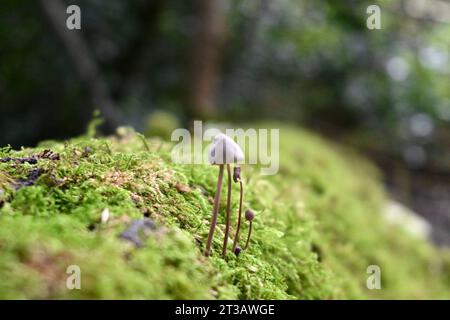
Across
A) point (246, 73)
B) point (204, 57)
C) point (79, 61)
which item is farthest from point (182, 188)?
point (246, 73)

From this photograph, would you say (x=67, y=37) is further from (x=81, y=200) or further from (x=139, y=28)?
(x=81, y=200)

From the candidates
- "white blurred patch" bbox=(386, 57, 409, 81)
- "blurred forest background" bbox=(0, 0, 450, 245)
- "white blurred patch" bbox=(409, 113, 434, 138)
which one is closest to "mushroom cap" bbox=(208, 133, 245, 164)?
"blurred forest background" bbox=(0, 0, 450, 245)

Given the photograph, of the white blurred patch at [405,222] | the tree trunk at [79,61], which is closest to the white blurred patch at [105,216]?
the white blurred patch at [405,222]

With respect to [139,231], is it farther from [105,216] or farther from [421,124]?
[421,124]

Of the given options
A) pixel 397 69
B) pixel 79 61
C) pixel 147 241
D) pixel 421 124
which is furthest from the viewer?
pixel 397 69

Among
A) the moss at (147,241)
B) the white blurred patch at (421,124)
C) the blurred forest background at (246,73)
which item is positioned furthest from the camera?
the white blurred patch at (421,124)

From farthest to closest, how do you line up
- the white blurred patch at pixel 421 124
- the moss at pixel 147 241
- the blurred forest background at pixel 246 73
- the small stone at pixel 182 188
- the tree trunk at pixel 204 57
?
the white blurred patch at pixel 421 124
the tree trunk at pixel 204 57
the blurred forest background at pixel 246 73
the small stone at pixel 182 188
the moss at pixel 147 241

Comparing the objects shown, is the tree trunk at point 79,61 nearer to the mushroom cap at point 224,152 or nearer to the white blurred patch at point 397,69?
the white blurred patch at point 397,69

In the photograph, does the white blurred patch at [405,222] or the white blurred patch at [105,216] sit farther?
the white blurred patch at [405,222]
